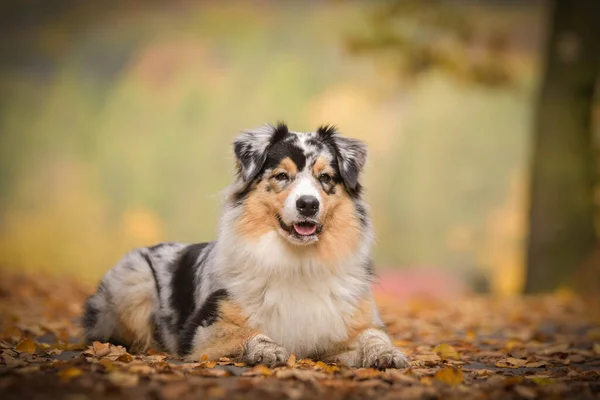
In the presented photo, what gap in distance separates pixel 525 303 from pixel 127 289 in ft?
21.3

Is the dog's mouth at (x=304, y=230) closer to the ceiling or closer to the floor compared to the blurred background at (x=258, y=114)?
closer to the floor

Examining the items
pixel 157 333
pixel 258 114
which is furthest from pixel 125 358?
pixel 258 114

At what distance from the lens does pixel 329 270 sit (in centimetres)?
471

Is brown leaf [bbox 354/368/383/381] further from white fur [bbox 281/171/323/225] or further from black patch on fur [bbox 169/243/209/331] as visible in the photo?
black patch on fur [bbox 169/243/209/331]

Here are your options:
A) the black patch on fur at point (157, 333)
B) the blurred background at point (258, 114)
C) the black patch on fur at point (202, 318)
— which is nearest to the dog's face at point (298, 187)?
the black patch on fur at point (202, 318)

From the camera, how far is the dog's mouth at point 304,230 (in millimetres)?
4543

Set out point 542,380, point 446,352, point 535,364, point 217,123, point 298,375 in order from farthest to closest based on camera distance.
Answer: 1. point 217,123
2. point 446,352
3. point 535,364
4. point 542,380
5. point 298,375

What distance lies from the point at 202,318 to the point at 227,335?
285 mm

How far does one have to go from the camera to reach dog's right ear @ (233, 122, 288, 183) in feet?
15.7

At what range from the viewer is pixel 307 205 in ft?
14.5

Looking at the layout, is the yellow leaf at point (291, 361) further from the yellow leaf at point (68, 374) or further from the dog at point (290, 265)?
the yellow leaf at point (68, 374)

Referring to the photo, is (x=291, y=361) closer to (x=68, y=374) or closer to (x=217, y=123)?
(x=68, y=374)

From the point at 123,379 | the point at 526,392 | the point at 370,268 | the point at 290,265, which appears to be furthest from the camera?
the point at 370,268

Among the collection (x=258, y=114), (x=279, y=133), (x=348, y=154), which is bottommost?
(x=348, y=154)
